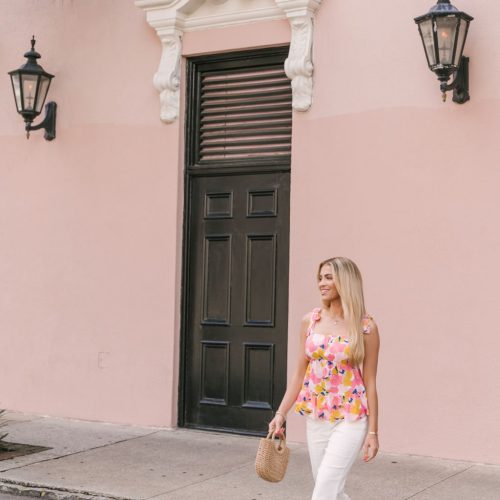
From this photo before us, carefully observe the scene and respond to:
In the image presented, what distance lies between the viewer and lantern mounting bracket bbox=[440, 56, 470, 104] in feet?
25.9

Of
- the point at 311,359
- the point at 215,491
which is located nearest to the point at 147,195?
the point at 215,491

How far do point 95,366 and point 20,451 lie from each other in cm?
161

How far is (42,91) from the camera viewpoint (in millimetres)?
10062

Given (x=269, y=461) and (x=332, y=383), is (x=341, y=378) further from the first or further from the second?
(x=269, y=461)

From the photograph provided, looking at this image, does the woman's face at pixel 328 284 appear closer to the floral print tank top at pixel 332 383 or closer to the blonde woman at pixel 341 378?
the blonde woman at pixel 341 378

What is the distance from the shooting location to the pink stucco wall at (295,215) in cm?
795

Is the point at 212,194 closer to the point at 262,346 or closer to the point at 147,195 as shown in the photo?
the point at 147,195

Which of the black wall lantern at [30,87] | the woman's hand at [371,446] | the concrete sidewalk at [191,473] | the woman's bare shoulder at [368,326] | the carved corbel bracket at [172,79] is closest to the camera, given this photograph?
the woman's hand at [371,446]

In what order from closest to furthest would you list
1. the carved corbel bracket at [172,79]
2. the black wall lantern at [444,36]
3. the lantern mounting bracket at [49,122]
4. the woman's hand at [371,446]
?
1. the woman's hand at [371,446]
2. the black wall lantern at [444,36]
3. the carved corbel bracket at [172,79]
4. the lantern mounting bracket at [49,122]

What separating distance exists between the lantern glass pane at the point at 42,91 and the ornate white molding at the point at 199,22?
124 centimetres

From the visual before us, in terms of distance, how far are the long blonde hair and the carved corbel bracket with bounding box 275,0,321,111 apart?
3.81 m

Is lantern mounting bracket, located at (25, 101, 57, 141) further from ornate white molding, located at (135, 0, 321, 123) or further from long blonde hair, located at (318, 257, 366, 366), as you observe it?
long blonde hair, located at (318, 257, 366, 366)

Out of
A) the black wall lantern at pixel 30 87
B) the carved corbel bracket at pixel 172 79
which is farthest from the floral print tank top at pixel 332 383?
the black wall lantern at pixel 30 87

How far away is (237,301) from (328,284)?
4.04 meters
